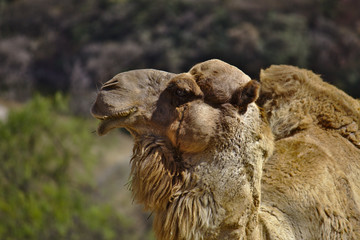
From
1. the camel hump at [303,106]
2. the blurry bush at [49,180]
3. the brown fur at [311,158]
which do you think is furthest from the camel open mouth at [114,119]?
the blurry bush at [49,180]

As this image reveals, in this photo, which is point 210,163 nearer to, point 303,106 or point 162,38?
point 303,106

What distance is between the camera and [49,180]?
1354 cm

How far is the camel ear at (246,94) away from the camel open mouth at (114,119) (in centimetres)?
54

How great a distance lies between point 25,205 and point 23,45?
1554cm

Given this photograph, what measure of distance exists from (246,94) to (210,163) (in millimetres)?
419

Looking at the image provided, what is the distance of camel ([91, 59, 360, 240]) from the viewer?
103 inches

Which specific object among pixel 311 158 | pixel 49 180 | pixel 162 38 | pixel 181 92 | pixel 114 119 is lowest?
pixel 49 180

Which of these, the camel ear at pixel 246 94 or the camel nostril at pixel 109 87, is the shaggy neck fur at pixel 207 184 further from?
the camel nostril at pixel 109 87

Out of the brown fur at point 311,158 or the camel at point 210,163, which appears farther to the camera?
the brown fur at point 311,158

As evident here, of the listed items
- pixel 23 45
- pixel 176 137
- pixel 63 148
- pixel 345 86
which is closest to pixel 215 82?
pixel 176 137

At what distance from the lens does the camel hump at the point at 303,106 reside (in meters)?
3.26

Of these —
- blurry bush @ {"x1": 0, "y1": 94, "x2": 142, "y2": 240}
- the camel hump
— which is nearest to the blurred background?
blurry bush @ {"x1": 0, "y1": 94, "x2": 142, "y2": 240}

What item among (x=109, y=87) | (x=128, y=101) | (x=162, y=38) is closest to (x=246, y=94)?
(x=128, y=101)

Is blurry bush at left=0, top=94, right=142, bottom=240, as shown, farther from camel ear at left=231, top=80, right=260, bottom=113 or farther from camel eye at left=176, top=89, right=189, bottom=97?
camel ear at left=231, top=80, right=260, bottom=113
